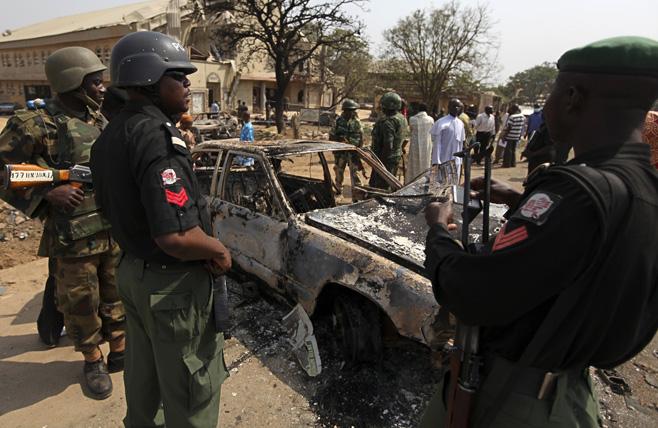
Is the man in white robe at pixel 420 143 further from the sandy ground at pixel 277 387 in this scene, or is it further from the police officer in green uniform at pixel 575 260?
the police officer in green uniform at pixel 575 260

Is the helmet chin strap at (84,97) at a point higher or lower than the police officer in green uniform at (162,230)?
higher

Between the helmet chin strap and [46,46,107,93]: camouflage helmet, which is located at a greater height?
[46,46,107,93]: camouflage helmet

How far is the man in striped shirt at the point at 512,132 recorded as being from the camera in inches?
428

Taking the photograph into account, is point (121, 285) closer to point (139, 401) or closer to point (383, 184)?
point (139, 401)

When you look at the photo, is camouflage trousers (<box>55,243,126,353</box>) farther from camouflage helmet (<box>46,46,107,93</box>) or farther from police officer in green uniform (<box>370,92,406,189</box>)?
police officer in green uniform (<box>370,92,406,189</box>)

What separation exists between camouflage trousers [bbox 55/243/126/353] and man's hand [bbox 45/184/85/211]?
34 cm

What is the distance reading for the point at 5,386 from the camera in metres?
2.83

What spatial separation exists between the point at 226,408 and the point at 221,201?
72.7 inches

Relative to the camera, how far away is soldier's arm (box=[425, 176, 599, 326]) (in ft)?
2.98

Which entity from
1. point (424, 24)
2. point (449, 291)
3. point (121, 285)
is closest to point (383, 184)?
point (121, 285)

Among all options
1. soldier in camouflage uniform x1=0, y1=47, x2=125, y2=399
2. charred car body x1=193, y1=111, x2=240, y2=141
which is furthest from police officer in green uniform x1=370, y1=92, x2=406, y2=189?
charred car body x1=193, y1=111, x2=240, y2=141

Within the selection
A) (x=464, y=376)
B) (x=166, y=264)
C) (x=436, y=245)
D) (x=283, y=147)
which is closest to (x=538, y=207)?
(x=436, y=245)

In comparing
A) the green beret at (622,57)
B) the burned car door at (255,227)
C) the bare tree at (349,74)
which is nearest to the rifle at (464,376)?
the green beret at (622,57)

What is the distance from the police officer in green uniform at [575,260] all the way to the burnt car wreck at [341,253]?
1.24m
